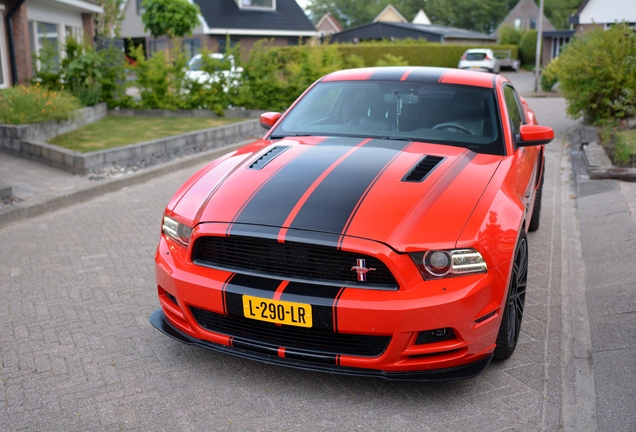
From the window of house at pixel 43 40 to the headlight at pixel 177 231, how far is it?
37.6ft

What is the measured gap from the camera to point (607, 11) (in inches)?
1486

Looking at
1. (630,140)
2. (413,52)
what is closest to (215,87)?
(630,140)

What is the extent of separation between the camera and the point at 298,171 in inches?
159

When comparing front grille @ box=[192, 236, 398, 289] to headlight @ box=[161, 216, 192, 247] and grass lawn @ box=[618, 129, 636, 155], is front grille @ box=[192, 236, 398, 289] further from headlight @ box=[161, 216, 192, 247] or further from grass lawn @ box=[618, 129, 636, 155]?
grass lawn @ box=[618, 129, 636, 155]

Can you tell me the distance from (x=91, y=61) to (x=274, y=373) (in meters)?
12.2

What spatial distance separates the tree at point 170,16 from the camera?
92.8 feet

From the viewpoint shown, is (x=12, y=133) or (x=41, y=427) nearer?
(x=41, y=427)

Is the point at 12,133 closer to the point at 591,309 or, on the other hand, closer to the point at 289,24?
the point at 591,309

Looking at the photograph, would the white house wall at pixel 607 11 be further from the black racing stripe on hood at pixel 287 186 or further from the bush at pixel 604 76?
the black racing stripe on hood at pixel 287 186

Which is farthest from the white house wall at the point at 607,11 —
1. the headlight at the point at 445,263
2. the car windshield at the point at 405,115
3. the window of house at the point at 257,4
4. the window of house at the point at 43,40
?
the headlight at the point at 445,263

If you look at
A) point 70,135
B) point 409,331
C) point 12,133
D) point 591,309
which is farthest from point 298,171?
point 70,135

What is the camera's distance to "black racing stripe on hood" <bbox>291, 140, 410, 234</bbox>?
11.3 feet

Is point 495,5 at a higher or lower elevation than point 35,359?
higher

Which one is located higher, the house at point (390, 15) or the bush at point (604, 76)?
the house at point (390, 15)
